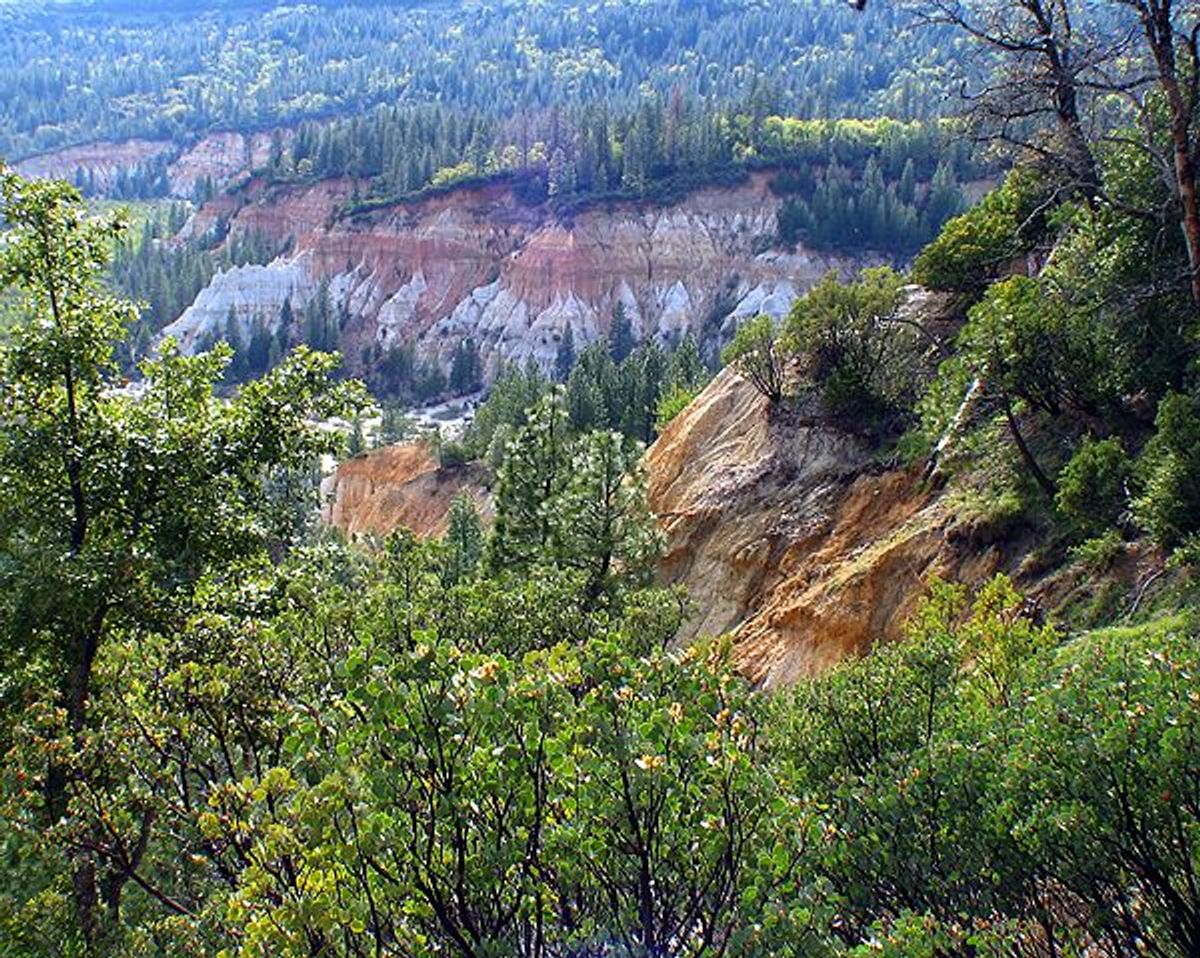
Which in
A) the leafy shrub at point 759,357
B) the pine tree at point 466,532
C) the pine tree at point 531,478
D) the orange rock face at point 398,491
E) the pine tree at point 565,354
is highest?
the leafy shrub at point 759,357

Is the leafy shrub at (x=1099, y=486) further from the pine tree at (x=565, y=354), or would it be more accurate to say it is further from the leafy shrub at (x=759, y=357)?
the pine tree at (x=565, y=354)

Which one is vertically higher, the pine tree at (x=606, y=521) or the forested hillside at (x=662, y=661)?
the forested hillside at (x=662, y=661)

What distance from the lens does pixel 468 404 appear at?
111062mm

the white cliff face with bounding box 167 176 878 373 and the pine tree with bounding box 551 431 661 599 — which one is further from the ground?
the pine tree with bounding box 551 431 661 599

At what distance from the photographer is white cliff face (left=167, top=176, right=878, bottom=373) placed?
116188 millimetres

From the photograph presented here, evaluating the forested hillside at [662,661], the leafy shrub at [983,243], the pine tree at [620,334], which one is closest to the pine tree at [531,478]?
the forested hillside at [662,661]

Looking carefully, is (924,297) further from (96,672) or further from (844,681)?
(96,672)

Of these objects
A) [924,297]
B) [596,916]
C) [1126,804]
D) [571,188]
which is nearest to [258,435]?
[596,916]

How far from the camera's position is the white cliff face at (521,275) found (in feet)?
381

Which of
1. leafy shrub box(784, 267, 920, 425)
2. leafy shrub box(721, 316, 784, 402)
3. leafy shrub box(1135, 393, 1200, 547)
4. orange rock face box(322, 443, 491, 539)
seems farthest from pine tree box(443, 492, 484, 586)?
leafy shrub box(1135, 393, 1200, 547)

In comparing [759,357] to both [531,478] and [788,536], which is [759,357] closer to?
[788,536]

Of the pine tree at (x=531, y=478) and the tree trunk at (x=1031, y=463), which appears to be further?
the pine tree at (x=531, y=478)

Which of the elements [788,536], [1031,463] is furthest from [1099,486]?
[788,536]

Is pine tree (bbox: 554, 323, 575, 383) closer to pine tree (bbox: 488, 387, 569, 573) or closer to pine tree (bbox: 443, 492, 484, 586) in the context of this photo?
pine tree (bbox: 443, 492, 484, 586)
